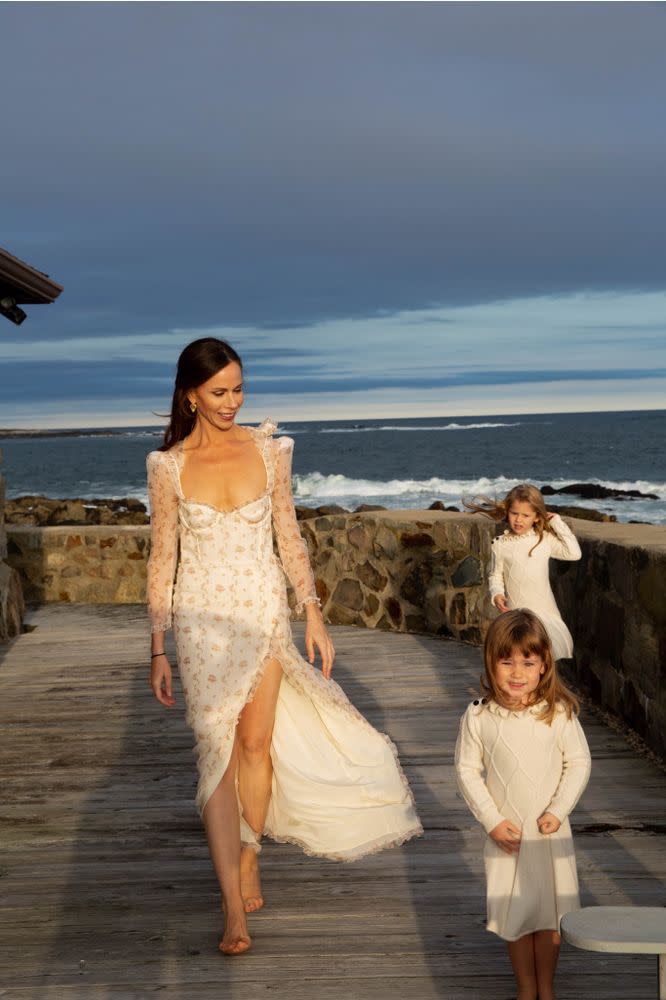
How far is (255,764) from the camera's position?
→ 4.39 meters

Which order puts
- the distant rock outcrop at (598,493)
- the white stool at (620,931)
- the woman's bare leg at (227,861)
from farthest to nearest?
1. the distant rock outcrop at (598,493)
2. the woman's bare leg at (227,861)
3. the white stool at (620,931)

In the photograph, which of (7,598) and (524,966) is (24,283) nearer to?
(7,598)

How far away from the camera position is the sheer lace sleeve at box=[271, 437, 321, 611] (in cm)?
435

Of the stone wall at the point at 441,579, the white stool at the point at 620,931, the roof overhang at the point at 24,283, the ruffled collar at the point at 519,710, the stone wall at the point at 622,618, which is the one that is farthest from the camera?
the roof overhang at the point at 24,283

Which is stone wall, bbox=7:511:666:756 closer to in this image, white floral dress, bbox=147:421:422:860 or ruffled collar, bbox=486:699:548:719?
white floral dress, bbox=147:421:422:860

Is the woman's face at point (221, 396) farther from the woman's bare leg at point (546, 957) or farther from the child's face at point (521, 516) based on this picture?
the child's face at point (521, 516)

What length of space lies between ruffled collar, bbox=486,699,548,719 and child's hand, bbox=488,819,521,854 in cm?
30

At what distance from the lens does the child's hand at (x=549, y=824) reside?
3.33 m

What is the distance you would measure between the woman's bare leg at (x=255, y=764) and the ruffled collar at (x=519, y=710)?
3.61ft

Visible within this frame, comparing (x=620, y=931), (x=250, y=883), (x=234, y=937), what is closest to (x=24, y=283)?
(x=250, y=883)

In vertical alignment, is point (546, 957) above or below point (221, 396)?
below

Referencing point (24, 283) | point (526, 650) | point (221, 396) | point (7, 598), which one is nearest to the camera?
point (526, 650)

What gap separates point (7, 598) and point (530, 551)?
19.9 ft

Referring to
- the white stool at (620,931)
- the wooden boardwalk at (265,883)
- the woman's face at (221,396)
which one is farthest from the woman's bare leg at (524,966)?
the woman's face at (221,396)
